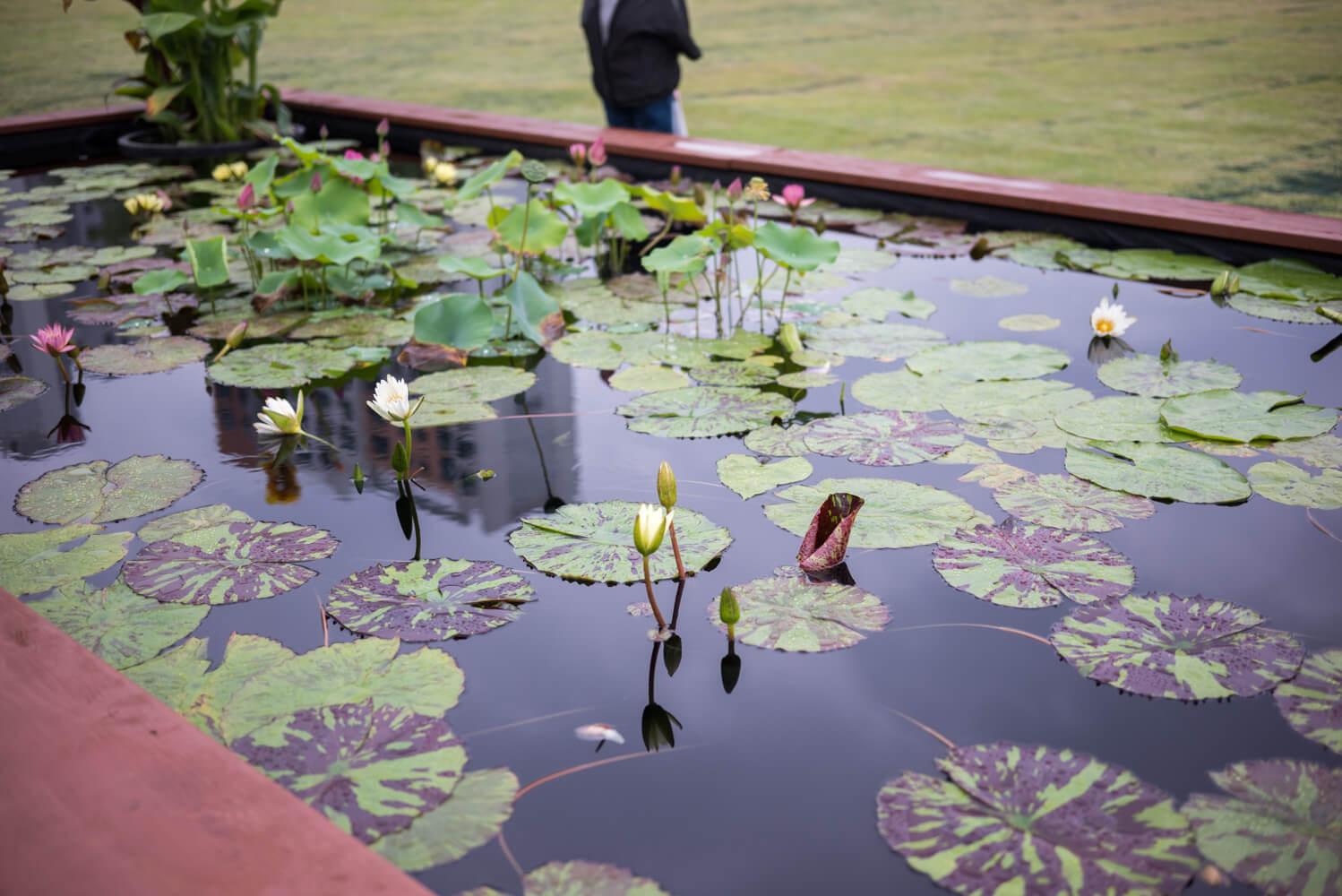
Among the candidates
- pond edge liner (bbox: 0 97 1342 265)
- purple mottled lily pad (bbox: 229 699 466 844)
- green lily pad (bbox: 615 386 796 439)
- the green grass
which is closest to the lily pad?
purple mottled lily pad (bbox: 229 699 466 844)

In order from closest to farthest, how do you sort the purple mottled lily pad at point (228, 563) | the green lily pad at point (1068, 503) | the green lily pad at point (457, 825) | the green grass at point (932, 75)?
the green lily pad at point (457, 825) → the purple mottled lily pad at point (228, 563) → the green lily pad at point (1068, 503) → the green grass at point (932, 75)

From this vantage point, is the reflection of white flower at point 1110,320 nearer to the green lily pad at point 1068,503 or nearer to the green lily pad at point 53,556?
the green lily pad at point 1068,503

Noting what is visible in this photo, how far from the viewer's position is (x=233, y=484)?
1.41m

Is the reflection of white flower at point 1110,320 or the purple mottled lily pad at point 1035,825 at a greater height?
the reflection of white flower at point 1110,320

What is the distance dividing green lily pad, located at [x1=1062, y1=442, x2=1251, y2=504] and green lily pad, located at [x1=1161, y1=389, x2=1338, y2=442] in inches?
3.3

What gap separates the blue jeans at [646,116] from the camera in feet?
12.1

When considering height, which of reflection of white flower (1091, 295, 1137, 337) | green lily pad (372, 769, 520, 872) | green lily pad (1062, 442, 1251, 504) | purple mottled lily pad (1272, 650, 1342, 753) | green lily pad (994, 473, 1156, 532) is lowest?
green lily pad (372, 769, 520, 872)

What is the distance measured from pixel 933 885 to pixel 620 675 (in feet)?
1.24

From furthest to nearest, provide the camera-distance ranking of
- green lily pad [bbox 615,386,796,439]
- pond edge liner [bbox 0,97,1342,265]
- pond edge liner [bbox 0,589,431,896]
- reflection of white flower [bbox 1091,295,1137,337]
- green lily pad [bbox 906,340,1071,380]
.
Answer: pond edge liner [bbox 0,97,1342,265]
reflection of white flower [bbox 1091,295,1137,337]
green lily pad [bbox 906,340,1071,380]
green lily pad [bbox 615,386,796,439]
pond edge liner [bbox 0,589,431,896]

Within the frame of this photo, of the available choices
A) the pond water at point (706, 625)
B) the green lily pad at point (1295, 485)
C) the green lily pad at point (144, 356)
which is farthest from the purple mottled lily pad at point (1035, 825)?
the green lily pad at point (144, 356)

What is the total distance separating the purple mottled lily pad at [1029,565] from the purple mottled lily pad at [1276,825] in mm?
278

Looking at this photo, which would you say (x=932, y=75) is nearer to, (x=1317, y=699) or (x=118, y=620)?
(x=1317, y=699)

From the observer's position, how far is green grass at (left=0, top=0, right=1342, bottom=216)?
480cm

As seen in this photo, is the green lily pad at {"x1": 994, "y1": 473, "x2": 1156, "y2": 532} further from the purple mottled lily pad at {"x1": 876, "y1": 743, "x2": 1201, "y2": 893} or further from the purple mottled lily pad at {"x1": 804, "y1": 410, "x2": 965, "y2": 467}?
the purple mottled lily pad at {"x1": 876, "y1": 743, "x2": 1201, "y2": 893}
